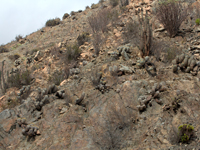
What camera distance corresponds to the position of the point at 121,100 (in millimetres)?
4844

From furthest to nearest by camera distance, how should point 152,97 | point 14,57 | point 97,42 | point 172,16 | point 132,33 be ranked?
point 14,57 < point 97,42 < point 132,33 < point 172,16 < point 152,97

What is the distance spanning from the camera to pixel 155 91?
474cm

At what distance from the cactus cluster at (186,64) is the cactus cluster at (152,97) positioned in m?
1.02

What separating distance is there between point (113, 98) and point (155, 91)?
1.37 metres

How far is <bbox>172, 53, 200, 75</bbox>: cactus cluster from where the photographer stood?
5070 millimetres

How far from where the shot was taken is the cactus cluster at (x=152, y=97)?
4418mm

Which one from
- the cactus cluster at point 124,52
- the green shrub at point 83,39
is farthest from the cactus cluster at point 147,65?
the green shrub at point 83,39

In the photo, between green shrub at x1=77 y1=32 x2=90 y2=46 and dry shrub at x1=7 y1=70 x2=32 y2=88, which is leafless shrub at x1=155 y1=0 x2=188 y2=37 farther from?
dry shrub at x1=7 y1=70 x2=32 y2=88

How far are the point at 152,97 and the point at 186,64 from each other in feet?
6.14

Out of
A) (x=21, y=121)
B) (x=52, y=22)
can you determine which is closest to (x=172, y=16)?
(x=21, y=121)

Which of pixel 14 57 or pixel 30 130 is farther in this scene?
pixel 14 57

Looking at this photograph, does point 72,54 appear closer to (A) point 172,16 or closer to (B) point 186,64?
(A) point 172,16

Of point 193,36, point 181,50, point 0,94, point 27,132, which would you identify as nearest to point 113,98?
point 27,132

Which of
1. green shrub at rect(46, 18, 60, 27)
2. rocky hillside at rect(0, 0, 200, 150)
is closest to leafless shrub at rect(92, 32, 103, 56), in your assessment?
rocky hillside at rect(0, 0, 200, 150)
